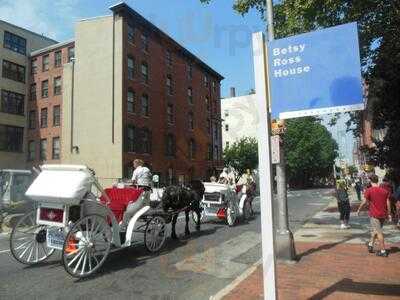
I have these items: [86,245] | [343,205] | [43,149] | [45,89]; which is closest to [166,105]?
[45,89]

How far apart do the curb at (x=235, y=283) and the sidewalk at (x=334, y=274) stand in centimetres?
7

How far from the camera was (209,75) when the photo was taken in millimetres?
58000

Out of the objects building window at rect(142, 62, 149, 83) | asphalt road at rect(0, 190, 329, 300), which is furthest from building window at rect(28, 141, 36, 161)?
asphalt road at rect(0, 190, 329, 300)

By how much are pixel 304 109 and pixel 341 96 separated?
1.70 feet

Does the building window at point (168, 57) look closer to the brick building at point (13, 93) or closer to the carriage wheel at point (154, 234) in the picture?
the brick building at point (13, 93)

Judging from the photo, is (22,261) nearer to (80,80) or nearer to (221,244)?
(221,244)

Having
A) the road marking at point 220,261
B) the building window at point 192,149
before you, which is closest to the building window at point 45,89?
the building window at point 192,149

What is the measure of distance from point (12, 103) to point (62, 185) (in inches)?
1686

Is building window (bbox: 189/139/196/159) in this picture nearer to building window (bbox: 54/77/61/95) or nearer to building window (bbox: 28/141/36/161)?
building window (bbox: 54/77/61/95)

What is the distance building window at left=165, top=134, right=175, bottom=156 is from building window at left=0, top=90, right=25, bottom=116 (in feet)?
49.3

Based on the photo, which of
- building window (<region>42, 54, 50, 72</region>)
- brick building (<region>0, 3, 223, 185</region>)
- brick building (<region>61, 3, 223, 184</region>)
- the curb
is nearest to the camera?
the curb

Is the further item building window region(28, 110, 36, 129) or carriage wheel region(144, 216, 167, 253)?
building window region(28, 110, 36, 129)

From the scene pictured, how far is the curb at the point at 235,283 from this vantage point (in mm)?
7363

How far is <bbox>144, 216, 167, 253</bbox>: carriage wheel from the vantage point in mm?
10562
